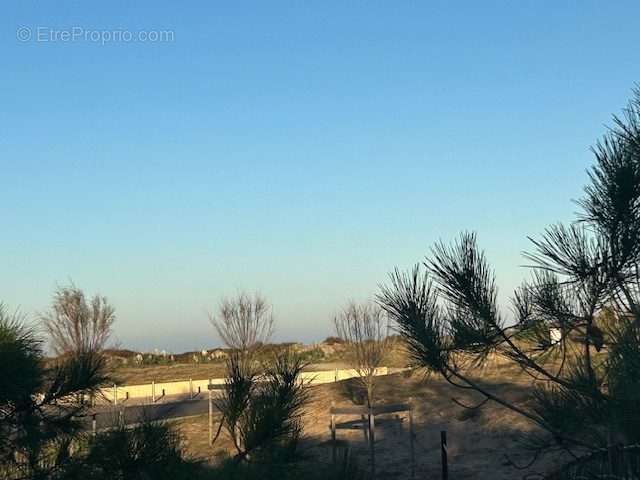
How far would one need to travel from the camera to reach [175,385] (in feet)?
113

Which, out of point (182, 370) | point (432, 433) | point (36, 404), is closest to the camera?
point (36, 404)

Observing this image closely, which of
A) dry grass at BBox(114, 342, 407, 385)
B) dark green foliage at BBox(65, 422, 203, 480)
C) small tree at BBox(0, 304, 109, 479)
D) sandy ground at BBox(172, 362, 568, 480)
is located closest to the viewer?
small tree at BBox(0, 304, 109, 479)

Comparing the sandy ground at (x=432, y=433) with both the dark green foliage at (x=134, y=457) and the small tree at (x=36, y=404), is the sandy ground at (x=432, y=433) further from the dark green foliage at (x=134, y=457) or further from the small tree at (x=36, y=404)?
the small tree at (x=36, y=404)

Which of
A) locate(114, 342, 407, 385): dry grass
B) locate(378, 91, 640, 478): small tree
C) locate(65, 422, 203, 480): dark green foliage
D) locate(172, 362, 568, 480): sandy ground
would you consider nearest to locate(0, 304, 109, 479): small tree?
locate(65, 422, 203, 480): dark green foliage

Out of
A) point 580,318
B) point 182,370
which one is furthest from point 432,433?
point 182,370

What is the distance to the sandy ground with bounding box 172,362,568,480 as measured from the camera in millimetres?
16219

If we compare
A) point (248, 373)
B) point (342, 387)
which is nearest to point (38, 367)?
point (248, 373)

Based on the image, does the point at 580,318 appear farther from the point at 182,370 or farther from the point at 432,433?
the point at 182,370

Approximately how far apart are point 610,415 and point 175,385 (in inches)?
1168

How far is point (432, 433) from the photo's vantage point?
1903 centimetres

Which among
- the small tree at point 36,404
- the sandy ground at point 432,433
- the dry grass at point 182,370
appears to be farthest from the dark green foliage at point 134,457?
the dry grass at point 182,370

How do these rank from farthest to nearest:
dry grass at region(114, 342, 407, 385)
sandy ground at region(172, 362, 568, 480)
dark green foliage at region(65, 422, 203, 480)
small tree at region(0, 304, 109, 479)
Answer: dry grass at region(114, 342, 407, 385) → sandy ground at region(172, 362, 568, 480) → dark green foliage at region(65, 422, 203, 480) → small tree at region(0, 304, 109, 479)

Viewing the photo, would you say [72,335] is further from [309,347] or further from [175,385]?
[309,347]

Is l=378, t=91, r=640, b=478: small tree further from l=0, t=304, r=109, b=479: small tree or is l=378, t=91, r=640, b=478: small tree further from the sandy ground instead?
the sandy ground
